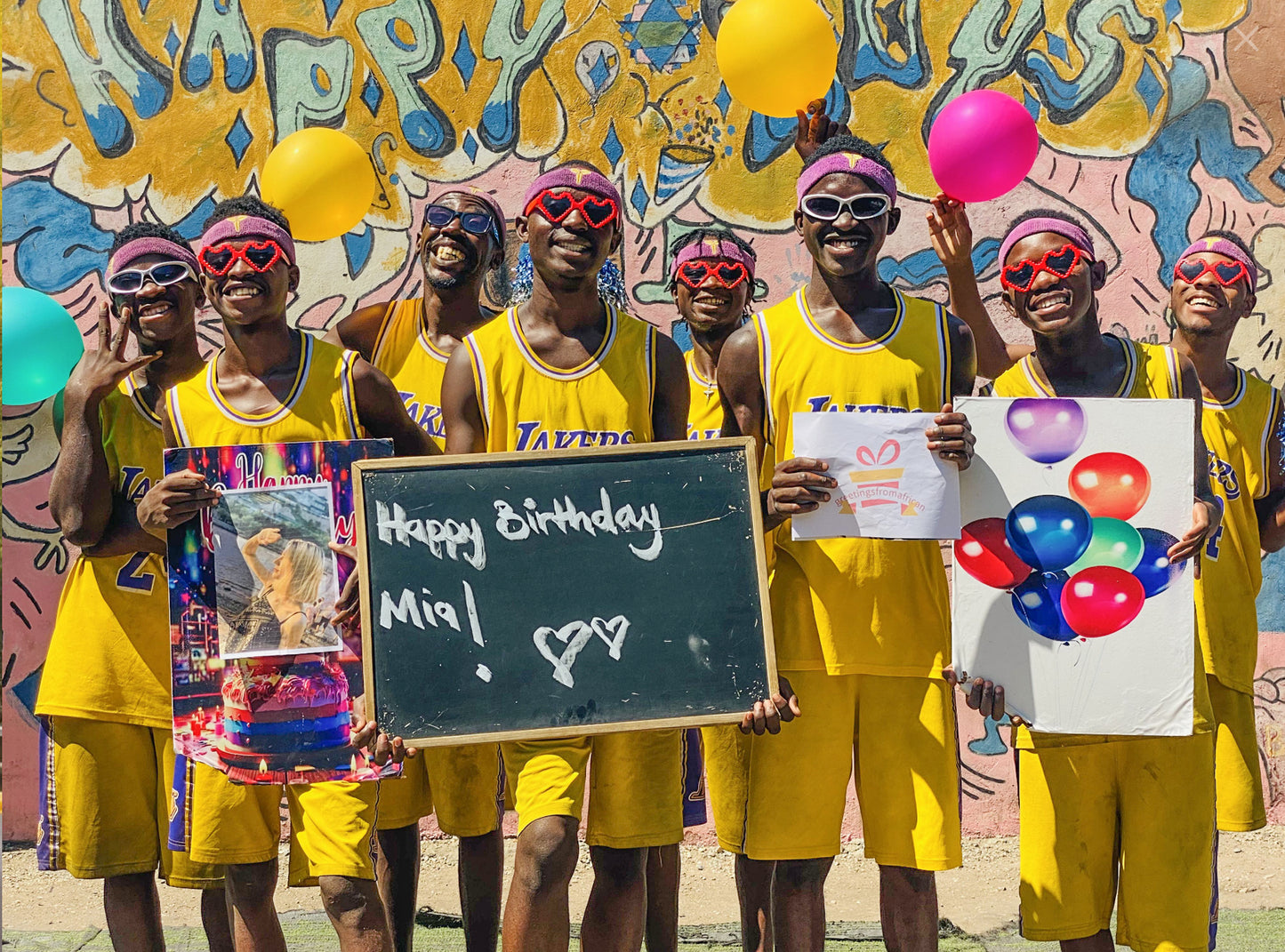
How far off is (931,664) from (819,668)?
33 cm

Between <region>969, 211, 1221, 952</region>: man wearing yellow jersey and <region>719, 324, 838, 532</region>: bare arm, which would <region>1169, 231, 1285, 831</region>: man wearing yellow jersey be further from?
<region>719, 324, 838, 532</region>: bare arm

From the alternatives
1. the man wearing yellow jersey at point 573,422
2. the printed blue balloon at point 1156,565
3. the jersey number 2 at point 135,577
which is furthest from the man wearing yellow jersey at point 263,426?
the printed blue balloon at point 1156,565

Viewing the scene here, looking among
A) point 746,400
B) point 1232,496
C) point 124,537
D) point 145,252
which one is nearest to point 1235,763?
point 1232,496

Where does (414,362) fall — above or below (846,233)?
below

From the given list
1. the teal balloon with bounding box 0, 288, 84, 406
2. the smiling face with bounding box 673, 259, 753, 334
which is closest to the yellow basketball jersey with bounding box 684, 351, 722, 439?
the smiling face with bounding box 673, 259, 753, 334

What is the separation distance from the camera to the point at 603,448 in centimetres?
411

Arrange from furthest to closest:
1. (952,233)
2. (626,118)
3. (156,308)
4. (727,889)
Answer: (626,118) → (727,889) → (952,233) → (156,308)

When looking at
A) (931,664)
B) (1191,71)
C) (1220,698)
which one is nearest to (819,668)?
(931,664)

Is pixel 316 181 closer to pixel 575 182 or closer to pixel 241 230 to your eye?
pixel 241 230

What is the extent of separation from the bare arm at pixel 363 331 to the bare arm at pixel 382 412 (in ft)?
3.78

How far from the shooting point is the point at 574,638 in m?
4.07

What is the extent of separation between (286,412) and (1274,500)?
11.7ft

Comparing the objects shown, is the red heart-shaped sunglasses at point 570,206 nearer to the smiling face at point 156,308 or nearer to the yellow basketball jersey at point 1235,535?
the smiling face at point 156,308

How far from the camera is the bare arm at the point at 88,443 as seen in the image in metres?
4.33
